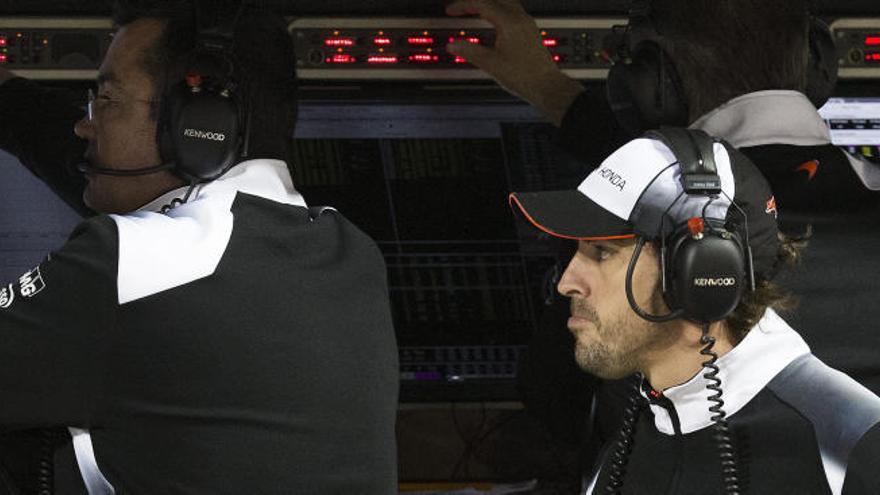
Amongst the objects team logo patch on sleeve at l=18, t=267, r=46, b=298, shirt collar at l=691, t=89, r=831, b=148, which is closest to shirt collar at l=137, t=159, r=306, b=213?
Result: team logo patch on sleeve at l=18, t=267, r=46, b=298

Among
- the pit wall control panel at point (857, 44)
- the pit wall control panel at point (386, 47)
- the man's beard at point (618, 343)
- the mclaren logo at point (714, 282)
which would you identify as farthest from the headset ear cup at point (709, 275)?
the pit wall control panel at point (857, 44)

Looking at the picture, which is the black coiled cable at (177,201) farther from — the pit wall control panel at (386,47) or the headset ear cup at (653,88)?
the headset ear cup at (653,88)

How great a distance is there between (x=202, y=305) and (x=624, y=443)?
1.72 ft

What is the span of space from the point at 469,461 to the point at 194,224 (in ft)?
3.22

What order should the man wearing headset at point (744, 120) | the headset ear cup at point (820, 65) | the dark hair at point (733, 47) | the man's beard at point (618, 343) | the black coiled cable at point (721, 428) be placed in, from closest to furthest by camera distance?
1. the black coiled cable at point (721, 428)
2. the man's beard at point (618, 343)
3. the man wearing headset at point (744, 120)
4. the dark hair at point (733, 47)
5. the headset ear cup at point (820, 65)

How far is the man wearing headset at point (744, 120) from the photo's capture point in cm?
164

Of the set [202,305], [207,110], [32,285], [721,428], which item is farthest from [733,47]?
[32,285]

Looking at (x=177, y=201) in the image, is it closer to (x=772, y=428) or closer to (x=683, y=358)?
(x=683, y=358)

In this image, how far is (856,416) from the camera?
4.21 ft

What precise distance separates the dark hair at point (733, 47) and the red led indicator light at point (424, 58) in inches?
14.2

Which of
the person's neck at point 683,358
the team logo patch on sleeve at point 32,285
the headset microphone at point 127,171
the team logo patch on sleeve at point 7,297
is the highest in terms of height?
the headset microphone at point 127,171

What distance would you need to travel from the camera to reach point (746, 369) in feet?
4.62

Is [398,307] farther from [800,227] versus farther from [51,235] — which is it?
[800,227]

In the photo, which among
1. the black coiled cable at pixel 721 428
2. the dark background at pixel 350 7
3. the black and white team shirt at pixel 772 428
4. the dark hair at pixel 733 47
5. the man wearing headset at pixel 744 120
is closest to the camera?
the black and white team shirt at pixel 772 428
